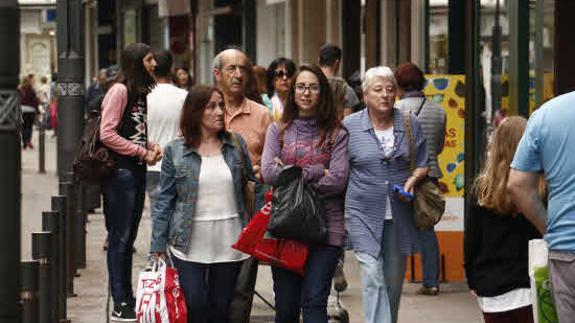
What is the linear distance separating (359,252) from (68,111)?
6.76 meters

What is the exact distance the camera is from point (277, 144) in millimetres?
8773

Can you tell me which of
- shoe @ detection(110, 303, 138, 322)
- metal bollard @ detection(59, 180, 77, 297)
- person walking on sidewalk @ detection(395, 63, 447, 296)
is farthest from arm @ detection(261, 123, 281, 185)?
metal bollard @ detection(59, 180, 77, 297)

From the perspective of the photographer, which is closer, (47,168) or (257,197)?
(257,197)

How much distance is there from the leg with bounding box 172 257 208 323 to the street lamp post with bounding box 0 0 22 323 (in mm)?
2388

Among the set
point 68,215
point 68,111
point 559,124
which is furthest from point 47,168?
point 559,124

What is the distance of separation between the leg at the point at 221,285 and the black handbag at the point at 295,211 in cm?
30

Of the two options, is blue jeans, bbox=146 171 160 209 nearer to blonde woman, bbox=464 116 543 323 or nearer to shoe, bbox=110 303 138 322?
shoe, bbox=110 303 138 322

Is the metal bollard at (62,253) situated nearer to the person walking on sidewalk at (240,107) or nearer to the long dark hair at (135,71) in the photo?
the long dark hair at (135,71)

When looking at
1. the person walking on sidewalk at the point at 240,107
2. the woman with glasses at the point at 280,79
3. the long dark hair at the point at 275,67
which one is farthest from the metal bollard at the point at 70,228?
the person walking on sidewalk at the point at 240,107

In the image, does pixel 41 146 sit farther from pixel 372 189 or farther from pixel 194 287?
pixel 194 287

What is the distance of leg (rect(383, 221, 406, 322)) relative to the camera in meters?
8.99

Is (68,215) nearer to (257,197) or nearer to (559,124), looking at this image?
(257,197)

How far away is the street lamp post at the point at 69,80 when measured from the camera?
592 inches

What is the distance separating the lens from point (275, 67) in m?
12.8
